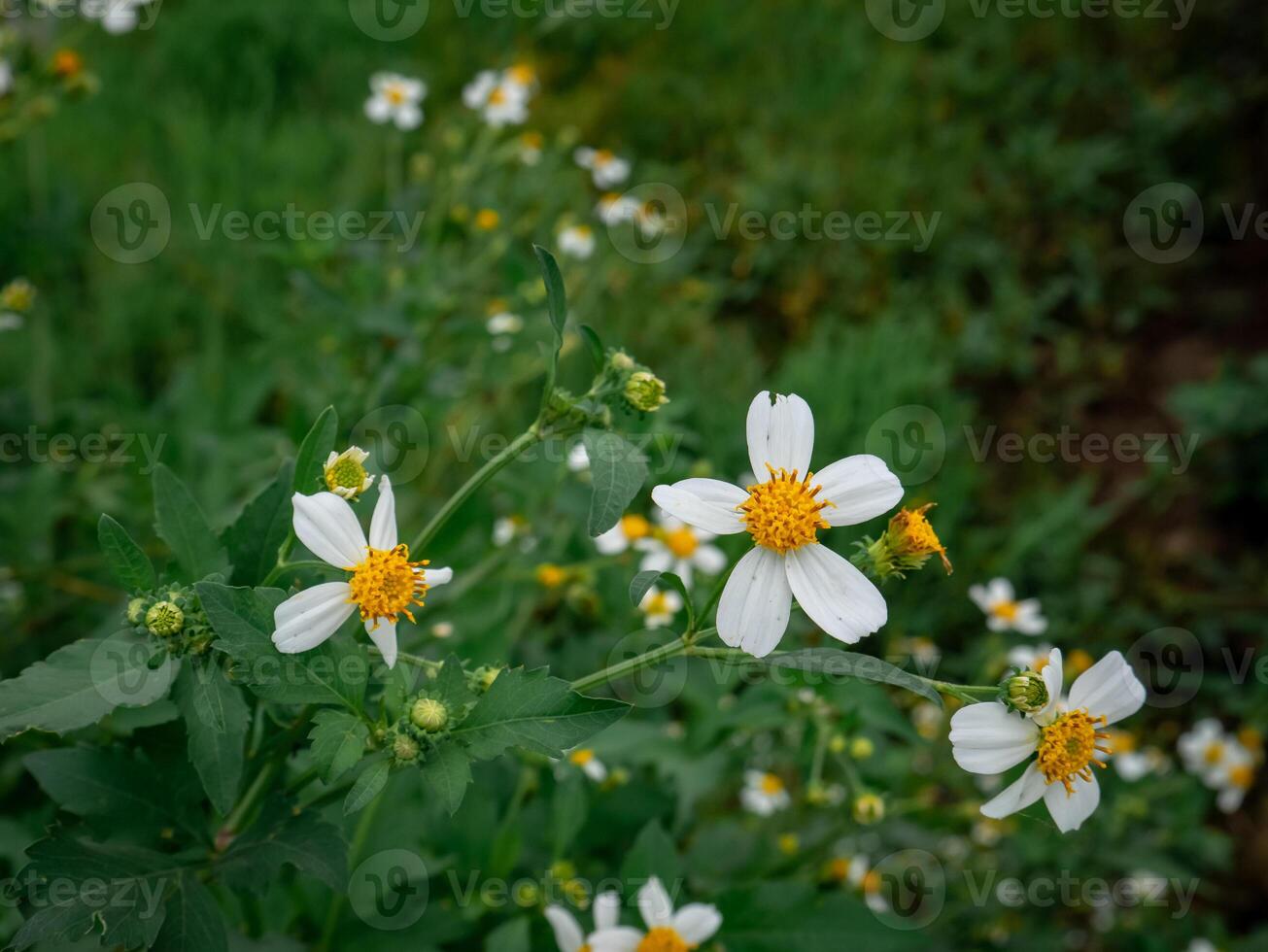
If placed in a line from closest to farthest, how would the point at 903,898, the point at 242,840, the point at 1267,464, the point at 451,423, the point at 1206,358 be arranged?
the point at 242,840 → the point at 903,898 → the point at 451,423 → the point at 1267,464 → the point at 1206,358

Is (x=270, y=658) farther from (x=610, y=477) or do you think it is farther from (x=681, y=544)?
(x=681, y=544)

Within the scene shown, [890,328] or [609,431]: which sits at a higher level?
[609,431]

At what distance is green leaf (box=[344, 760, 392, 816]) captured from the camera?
1057 mm

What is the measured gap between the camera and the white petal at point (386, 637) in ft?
3.70

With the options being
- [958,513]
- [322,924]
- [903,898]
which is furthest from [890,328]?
[322,924]

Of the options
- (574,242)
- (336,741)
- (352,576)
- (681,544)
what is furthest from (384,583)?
(574,242)

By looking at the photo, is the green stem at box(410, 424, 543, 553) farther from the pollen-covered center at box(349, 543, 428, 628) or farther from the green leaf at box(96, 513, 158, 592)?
the green leaf at box(96, 513, 158, 592)

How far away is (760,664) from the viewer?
1266 mm

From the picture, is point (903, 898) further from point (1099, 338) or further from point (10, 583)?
point (1099, 338)

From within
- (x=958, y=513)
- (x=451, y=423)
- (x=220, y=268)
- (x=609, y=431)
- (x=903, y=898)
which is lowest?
(x=903, y=898)

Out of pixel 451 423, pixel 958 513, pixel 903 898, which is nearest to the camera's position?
pixel 903 898

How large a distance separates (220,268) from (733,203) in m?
2.10

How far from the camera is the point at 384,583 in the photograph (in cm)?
114

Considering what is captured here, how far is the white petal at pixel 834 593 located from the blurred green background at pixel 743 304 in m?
0.54
